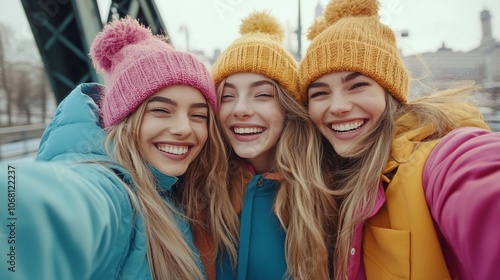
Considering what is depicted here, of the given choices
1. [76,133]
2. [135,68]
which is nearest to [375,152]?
[135,68]

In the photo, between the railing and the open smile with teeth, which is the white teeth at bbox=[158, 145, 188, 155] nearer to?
the open smile with teeth

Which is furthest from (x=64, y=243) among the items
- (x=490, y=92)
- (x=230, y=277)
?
(x=490, y=92)

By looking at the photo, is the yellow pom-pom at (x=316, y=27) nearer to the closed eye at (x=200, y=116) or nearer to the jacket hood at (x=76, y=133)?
the closed eye at (x=200, y=116)

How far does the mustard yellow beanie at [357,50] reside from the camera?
173 cm

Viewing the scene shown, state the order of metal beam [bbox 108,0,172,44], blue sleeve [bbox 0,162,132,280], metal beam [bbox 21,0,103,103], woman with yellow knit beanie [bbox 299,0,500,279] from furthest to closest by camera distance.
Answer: metal beam [bbox 108,0,172,44]
metal beam [bbox 21,0,103,103]
woman with yellow knit beanie [bbox 299,0,500,279]
blue sleeve [bbox 0,162,132,280]

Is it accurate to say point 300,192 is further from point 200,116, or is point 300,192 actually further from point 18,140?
point 18,140

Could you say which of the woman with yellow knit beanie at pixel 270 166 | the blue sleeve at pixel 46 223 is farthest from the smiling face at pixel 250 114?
the blue sleeve at pixel 46 223

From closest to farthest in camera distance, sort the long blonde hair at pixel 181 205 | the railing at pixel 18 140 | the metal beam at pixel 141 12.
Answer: the long blonde hair at pixel 181 205
the metal beam at pixel 141 12
the railing at pixel 18 140

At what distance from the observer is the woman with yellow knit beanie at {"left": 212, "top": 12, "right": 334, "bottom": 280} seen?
1704mm

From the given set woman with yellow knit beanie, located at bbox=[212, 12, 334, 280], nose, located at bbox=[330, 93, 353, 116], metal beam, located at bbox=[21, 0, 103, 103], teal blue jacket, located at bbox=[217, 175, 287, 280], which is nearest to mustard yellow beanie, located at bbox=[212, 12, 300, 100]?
woman with yellow knit beanie, located at bbox=[212, 12, 334, 280]

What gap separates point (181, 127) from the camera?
167 centimetres

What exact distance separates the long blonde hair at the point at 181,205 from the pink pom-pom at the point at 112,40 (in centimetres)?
49

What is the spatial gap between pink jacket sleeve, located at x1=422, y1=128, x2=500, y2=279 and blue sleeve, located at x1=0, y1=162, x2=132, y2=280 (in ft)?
3.05

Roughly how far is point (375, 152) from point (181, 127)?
97 centimetres
